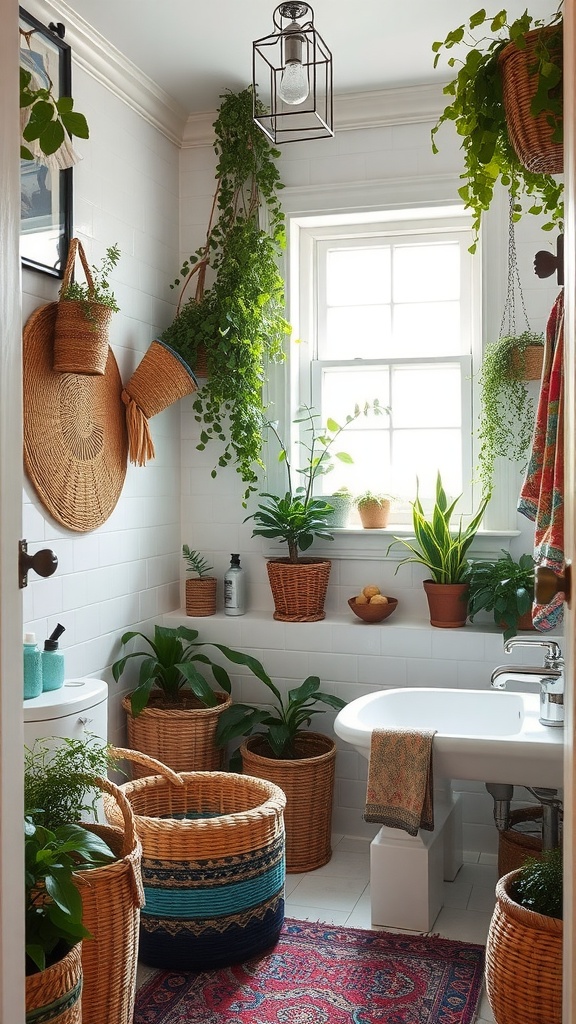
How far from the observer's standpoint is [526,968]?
1987 millimetres

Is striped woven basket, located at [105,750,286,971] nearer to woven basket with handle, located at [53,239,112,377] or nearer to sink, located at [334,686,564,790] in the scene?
sink, located at [334,686,564,790]

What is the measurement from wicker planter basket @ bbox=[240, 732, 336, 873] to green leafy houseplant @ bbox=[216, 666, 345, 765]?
3.4 inches

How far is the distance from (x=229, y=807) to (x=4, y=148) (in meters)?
2.17

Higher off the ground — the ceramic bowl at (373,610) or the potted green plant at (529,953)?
the ceramic bowl at (373,610)

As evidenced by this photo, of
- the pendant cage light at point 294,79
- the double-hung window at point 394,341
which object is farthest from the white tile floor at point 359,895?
the pendant cage light at point 294,79

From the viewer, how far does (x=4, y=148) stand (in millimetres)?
1300

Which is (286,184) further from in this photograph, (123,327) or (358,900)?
(358,900)

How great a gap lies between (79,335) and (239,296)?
929 millimetres

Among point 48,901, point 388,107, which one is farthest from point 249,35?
Answer: point 48,901

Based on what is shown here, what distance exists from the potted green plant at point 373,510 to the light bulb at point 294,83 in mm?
1779

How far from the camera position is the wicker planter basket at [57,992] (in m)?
1.67

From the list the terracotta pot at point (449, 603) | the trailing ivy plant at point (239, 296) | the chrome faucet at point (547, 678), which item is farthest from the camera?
the trailing ivy plant at point (239, 296)

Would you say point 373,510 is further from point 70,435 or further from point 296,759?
point 70,435

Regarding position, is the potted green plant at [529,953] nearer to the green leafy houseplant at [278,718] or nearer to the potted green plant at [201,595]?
the green leafy houseplant at [278,718]
